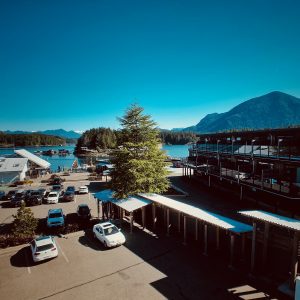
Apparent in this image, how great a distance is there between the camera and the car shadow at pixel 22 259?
16594 mm

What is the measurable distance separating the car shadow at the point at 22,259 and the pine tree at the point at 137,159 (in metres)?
9.06

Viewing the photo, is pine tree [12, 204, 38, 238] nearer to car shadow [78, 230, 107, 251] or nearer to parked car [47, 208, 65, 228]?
parked car [47, 208, 65, 228]

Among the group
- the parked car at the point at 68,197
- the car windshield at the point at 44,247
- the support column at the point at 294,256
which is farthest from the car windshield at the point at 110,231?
the parked car at the point at 68,197

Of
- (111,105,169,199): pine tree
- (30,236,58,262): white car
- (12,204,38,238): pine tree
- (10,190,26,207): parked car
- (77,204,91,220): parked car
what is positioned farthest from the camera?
(10,190,26,207): parked car

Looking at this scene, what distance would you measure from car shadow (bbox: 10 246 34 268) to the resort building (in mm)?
21145

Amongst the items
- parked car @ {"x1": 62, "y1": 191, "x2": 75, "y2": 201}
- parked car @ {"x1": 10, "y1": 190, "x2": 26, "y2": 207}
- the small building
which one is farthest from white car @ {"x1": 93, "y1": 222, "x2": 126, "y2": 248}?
the small building

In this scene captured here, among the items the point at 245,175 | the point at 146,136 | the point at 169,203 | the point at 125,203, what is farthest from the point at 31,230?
the point at 245,175

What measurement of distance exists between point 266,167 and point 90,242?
20343 mm

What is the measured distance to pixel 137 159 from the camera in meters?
25.4

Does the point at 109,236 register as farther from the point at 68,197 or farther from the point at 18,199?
the point at 18,199

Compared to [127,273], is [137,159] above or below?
above

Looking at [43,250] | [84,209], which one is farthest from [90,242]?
[84,209]

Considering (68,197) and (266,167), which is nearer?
(266,167)

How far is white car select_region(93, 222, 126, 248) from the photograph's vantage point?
18.5m
